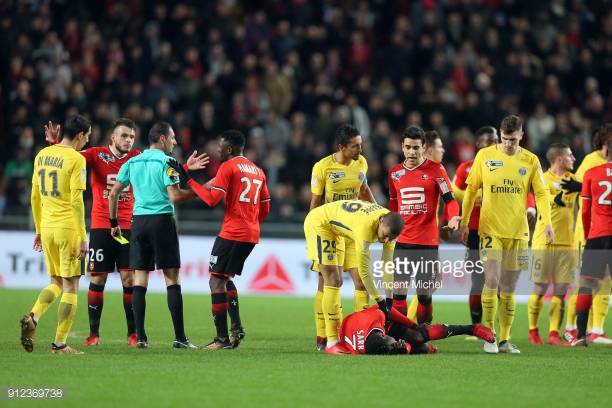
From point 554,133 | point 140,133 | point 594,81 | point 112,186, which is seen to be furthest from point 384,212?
point 594,81

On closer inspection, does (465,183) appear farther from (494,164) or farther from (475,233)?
(494,164)

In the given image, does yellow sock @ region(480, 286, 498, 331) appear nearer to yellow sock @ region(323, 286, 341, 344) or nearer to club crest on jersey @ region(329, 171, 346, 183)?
yellow sock @ region(323, 286, 341, 344)

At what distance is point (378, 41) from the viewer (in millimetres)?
24656

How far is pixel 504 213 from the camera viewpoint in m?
11.7

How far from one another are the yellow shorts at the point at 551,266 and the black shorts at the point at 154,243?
471 centimetres

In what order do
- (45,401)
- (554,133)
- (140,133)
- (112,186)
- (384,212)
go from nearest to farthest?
(45,401) → (384,212) → (112,186) → (140,133) → (554,133)

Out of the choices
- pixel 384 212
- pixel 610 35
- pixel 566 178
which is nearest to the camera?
pixel 384 212

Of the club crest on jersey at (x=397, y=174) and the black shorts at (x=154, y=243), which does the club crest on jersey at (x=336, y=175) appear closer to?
the club crest on jersey at (x=397, y=174)

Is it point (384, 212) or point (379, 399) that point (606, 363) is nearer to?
point (384, 212)

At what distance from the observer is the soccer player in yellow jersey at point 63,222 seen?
418 inches

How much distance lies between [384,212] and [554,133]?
1251 cm

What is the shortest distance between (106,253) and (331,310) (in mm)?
2941

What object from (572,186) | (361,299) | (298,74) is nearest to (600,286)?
(572,186)

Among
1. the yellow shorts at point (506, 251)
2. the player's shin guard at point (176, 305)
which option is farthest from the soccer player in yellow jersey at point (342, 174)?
the player's shin guard at point (176, 305)
